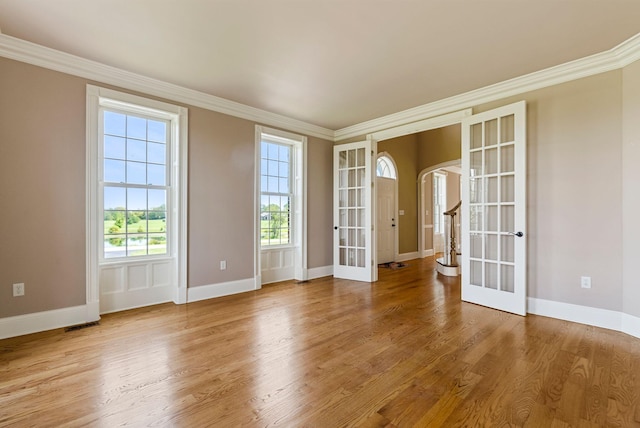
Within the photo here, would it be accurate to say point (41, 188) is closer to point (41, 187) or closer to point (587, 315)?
point (41, 187)

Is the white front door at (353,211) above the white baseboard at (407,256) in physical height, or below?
above

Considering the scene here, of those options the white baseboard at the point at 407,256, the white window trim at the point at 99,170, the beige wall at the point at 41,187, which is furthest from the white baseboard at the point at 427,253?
the beige wall at the point at 41,187

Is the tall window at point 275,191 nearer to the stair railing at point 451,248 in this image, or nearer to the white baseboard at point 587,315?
the stair railing at point 451,248

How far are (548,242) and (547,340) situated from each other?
1.12m

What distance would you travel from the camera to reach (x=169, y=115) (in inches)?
148

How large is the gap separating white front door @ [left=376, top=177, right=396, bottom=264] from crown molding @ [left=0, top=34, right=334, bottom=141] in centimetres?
293

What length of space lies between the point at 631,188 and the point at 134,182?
521cm

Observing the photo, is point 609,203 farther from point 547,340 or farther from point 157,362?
point 157,362

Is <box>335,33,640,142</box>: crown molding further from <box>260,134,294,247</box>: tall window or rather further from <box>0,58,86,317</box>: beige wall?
<box>0,58,86,317</box>: beige wall

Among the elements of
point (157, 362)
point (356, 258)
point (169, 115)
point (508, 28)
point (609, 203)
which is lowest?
point (157, 362)

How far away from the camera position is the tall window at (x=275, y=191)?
190 inches

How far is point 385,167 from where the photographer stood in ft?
23.2

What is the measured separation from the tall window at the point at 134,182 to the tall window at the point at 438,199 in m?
7.08

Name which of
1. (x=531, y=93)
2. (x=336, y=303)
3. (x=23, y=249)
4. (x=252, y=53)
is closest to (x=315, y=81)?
(x=252, y=53)
